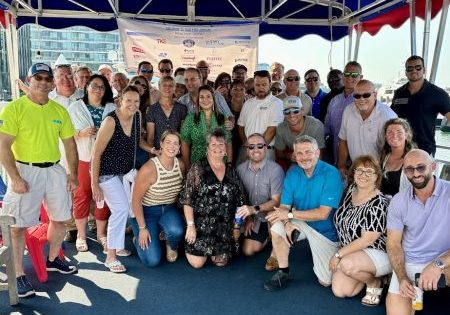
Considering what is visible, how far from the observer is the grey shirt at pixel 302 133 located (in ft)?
12.9

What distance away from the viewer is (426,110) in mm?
3885

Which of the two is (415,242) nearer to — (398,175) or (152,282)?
(398,175)

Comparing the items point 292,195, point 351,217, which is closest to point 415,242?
point 351,217

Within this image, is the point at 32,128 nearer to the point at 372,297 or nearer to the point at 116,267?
the point at 116,267

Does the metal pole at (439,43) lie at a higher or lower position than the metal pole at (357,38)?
lower

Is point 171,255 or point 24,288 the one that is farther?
point 171,255

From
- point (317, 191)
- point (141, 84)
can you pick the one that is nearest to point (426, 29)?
point (317, 191)

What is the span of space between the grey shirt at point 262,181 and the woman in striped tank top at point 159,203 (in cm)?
61

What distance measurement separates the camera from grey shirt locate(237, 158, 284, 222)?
3.60m

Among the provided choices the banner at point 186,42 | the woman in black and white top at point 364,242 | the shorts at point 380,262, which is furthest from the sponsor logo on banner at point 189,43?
the shorts at point 380,262

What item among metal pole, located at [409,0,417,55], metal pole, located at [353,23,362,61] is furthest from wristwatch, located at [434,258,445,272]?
metal pole, located at [353,23,362,61]

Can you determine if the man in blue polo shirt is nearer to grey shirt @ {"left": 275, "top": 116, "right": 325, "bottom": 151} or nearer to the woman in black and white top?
the woman in black and white top

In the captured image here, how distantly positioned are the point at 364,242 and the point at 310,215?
0.45 metres

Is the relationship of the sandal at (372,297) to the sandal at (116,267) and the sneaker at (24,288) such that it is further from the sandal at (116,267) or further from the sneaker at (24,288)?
the sneaker at (24,288)
